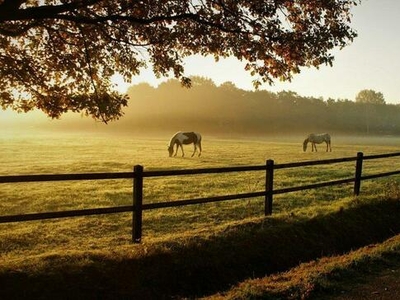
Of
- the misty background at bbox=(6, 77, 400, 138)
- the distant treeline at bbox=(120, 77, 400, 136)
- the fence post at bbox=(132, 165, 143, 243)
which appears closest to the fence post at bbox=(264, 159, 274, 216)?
the fence post at bbox=(132, 165, 143, 243)

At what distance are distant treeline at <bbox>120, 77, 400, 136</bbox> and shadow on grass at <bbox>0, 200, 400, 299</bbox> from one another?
8909 centimetres

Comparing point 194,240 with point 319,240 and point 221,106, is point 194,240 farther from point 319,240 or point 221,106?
point 221,106

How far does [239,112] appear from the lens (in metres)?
119

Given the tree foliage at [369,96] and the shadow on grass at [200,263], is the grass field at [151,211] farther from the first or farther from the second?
the tree foliage at [369,96]

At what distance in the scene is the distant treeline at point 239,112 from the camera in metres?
106

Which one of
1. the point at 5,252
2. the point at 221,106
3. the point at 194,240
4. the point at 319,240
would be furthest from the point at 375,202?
the point at 221,106

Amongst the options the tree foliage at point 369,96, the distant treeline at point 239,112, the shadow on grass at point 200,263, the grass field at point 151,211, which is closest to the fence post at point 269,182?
the grass field at point 151,211

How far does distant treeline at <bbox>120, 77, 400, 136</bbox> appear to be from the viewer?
105844 mm

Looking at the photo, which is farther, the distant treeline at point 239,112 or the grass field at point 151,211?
the distant treeline at point 239,112

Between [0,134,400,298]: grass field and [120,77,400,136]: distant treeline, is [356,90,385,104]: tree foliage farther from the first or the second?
[0,134,400,298]: grass field

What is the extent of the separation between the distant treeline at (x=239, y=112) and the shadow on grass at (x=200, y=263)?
89.1 meters

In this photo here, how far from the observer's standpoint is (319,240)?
922 centimetres

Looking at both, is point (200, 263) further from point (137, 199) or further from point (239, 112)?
point (239, 112)

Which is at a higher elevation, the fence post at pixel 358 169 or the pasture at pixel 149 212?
the fence post at pixel 358 169
